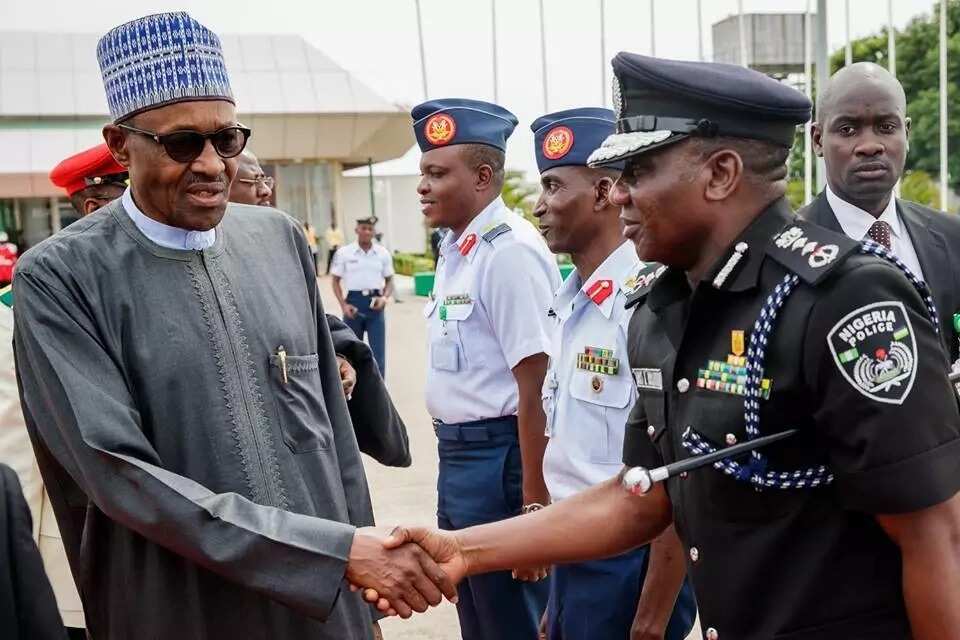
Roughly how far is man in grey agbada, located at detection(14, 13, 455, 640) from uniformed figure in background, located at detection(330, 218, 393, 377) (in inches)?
309

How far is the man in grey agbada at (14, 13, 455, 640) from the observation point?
2.04 m

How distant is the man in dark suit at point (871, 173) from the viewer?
3.27 meters

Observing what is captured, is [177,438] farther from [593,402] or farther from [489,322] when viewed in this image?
[489,322]

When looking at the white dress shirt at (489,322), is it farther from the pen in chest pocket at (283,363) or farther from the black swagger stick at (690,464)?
the black swagger stick at (690,464)

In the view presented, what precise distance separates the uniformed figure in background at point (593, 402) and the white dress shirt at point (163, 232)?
121 centimetres

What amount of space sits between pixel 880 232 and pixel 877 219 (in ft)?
0.29

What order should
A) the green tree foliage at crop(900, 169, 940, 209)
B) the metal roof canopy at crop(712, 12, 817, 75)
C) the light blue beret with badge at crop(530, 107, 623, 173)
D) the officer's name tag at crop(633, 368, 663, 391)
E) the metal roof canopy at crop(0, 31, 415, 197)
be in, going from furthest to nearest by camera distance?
the metal roof canopy at crop(712, 12, 817, 75)
the metal roof canopy at crop(0, 31, 415, 197)
the green tree foliage at crop(900, 169, 940, 209)
the light blue beret with badge at crop(530, 107, 623, 173)
the officer's name tag at crop(633, 368, 663, 391)

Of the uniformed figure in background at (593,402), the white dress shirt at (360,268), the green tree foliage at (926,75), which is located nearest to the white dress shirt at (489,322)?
the uniformed figure in background at (593,402)

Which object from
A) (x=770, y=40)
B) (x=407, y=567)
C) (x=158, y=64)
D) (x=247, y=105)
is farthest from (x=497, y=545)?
(x=770, y=40)

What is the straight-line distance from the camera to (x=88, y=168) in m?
3.44

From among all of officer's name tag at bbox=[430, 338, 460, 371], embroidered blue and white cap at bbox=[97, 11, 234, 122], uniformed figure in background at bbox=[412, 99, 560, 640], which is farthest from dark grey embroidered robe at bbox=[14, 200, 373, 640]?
officer's name tag at bbox=[430, 338, 460, 371]

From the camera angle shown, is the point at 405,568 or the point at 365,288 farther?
the point at 365,288

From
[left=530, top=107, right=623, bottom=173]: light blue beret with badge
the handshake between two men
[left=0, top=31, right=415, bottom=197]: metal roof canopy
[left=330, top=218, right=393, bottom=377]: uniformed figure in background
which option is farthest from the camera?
[left=0, top=31, right=415, bottom=197]: metal roof canopy

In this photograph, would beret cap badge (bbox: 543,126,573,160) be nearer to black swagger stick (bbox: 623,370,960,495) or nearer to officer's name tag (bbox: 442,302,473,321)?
officer's name tag (bbox: 442,302,473,321)
